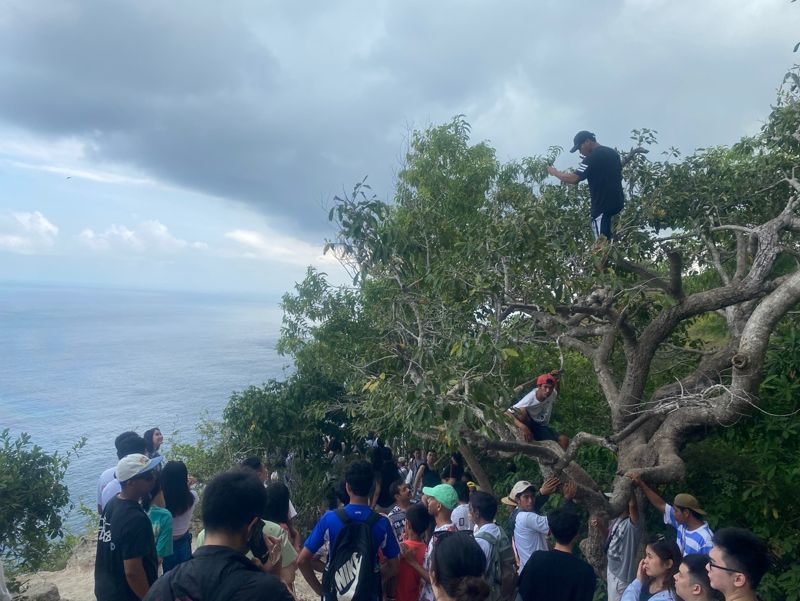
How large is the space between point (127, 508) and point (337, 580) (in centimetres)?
128

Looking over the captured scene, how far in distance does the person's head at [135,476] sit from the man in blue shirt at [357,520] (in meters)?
1.02

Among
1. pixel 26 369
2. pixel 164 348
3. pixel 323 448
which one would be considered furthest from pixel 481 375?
pixel 164 348

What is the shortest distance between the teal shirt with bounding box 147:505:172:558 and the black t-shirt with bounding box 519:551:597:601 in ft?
7.33

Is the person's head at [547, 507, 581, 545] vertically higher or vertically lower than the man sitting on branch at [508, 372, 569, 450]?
lower

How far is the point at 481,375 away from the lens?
17.2 feet

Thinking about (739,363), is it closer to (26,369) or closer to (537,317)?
(537,317)

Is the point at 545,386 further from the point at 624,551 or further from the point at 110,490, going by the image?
the point at 110,490

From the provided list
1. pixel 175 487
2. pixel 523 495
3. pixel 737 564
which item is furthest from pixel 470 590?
pixel 175 487

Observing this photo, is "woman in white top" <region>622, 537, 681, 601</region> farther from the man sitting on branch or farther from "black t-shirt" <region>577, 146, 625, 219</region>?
"black t-shirt" <region>577, 146, 625, 219</region>

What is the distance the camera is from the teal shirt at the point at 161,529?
3.89 meters

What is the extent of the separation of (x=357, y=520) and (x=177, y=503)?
62.3 inches

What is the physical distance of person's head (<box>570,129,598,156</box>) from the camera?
6.66 m

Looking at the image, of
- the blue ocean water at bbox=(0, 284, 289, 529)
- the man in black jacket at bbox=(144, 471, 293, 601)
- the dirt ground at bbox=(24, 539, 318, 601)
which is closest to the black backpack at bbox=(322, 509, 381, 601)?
the man in black jacket at bbox=(144, 471, 293, 601)

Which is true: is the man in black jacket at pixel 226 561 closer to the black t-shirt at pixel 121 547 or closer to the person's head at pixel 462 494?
the black t-shirt at pixel 121 547
